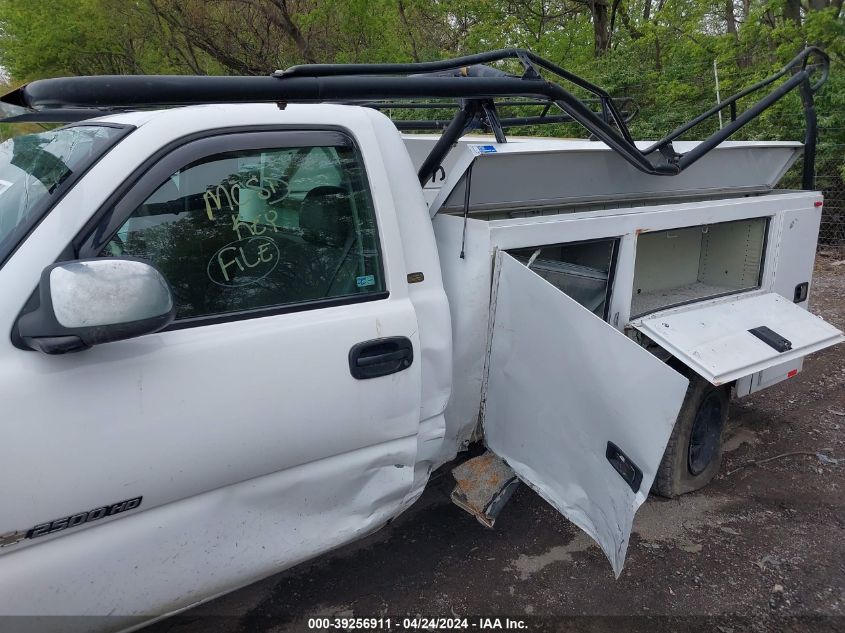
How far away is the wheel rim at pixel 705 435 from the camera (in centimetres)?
332

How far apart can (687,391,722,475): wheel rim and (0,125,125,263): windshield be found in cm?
296

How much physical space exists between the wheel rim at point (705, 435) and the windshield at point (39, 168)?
2.96 meters

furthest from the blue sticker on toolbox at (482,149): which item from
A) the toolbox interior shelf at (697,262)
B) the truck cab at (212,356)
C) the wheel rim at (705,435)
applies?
the wheel rim at (705,435)

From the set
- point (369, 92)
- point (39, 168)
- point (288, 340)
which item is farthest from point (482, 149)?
point (39, 168)

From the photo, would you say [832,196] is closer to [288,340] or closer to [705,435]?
[705,435]

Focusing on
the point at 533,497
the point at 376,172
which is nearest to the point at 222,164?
the point at 376,172

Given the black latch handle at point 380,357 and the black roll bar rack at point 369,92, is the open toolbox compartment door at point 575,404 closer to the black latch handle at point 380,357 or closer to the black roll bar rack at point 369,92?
the black latch handle at point 380,357

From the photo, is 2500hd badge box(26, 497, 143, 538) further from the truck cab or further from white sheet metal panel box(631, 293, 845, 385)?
white sheet metal panel box(631, 293, 845, 385)

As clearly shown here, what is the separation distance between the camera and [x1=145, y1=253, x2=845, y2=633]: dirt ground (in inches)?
101

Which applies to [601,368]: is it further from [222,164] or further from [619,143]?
[222,164]

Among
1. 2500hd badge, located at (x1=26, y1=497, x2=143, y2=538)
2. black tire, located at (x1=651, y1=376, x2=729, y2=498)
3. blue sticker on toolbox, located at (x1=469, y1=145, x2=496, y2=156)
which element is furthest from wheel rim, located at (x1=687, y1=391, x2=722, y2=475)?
2500hd badge, located at (x1=26, y1=497, x2=143, y2=538)

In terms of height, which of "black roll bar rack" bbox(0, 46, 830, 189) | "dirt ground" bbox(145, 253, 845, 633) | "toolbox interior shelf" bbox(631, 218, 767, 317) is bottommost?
"dirt ground" bbox(145, 253, 845, 633)

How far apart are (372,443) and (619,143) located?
6.14 feet

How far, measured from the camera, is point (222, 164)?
2.02 metres
